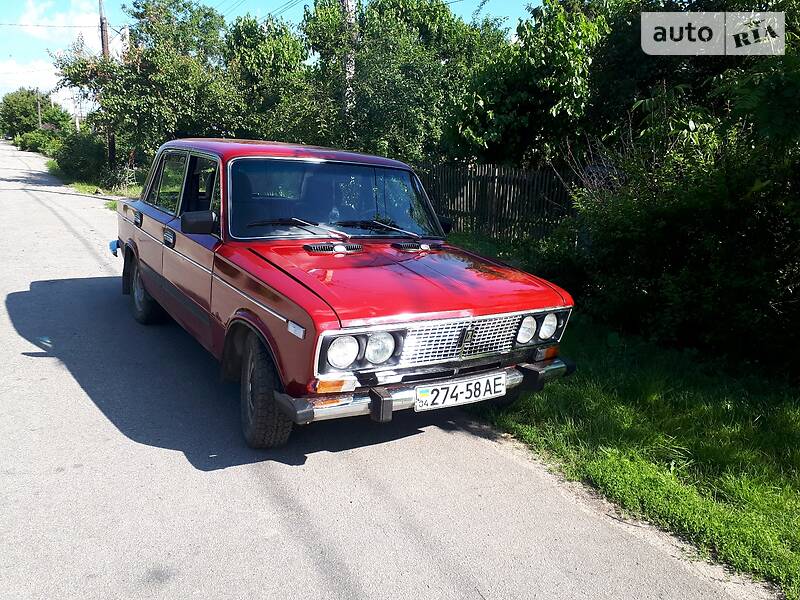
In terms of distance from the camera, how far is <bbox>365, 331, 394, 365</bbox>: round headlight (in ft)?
11.7

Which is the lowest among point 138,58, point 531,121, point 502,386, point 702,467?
point 702,467

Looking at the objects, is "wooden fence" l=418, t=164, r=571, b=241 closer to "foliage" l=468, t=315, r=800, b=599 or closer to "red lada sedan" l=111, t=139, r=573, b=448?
"foliage" l=468, t=315, r=800, b=599

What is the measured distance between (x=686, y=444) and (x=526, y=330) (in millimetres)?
1314

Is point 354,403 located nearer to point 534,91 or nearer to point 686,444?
point 686,444

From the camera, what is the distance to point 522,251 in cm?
778

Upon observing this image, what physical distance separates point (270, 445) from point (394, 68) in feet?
40.3

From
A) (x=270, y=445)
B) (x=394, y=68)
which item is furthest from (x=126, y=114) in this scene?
(x=270, y=445)

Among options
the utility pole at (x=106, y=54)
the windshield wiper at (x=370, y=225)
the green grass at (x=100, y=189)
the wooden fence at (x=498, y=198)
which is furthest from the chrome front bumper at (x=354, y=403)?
the utility pole at (x=106, y=54)

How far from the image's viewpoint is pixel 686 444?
432cm

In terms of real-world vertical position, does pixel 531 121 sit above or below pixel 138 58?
below

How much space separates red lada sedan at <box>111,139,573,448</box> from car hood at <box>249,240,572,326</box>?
12 millimetres

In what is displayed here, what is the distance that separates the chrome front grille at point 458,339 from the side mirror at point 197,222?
1.75 m

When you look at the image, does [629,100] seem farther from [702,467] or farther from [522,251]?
[702,467]

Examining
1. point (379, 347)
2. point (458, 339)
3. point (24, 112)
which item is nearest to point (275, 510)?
point (379, 347)
